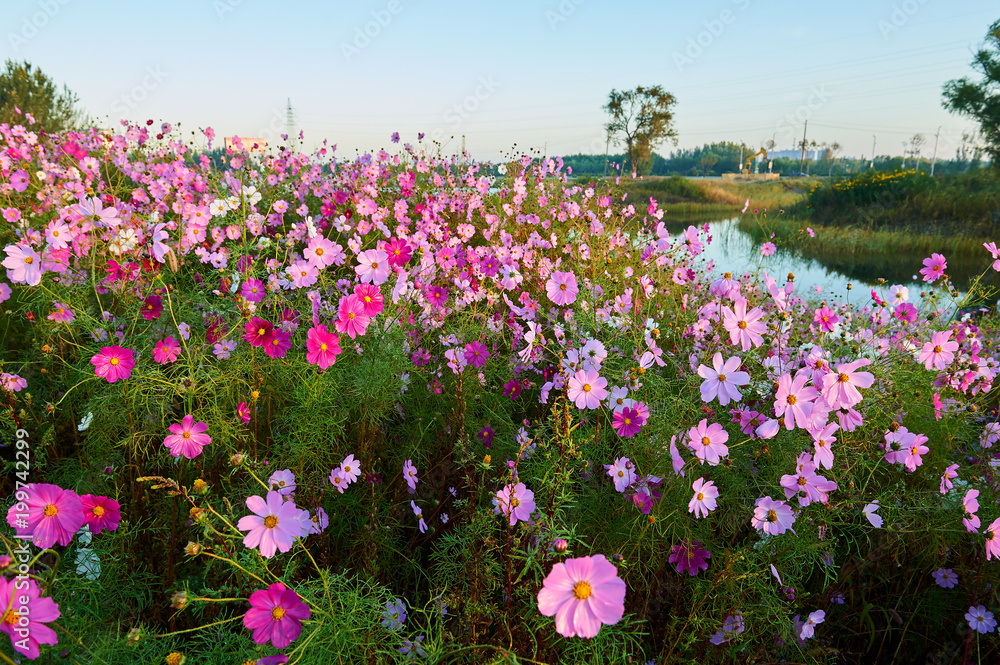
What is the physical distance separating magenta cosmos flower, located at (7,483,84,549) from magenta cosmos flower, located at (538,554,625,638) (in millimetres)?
767

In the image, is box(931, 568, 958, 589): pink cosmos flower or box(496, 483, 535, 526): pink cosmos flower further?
box(931, 568, 958, 589): pink cosmos flower

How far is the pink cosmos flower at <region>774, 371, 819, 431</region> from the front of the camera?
1.19m

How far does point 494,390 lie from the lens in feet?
6.98

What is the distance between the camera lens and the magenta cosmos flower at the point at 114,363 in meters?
1.24

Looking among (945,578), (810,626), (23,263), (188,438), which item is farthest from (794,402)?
(23,263)

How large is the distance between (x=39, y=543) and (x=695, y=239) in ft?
7.76

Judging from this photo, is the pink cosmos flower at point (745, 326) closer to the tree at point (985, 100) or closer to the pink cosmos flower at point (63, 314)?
the pink cosmos flower at point (63, 314)

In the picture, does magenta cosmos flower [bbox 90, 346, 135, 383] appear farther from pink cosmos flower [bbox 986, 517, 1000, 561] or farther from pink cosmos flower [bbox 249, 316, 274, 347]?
pink cosmos flower [bbox 986, 517, 1000, 561]

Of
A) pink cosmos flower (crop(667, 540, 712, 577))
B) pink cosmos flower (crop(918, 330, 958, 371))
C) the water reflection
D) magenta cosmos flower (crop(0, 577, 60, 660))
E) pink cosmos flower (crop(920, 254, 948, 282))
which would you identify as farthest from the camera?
the water reflection

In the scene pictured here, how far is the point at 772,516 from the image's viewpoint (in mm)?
1247

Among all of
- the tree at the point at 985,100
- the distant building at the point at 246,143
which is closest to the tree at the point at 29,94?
the distant building at the point at 246,143

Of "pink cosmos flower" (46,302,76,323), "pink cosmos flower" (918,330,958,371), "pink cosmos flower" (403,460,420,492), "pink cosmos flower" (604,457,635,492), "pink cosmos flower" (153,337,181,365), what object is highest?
"pink cosmos flower" (46,302,76,323)

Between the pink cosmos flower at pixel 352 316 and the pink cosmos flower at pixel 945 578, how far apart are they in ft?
5.76

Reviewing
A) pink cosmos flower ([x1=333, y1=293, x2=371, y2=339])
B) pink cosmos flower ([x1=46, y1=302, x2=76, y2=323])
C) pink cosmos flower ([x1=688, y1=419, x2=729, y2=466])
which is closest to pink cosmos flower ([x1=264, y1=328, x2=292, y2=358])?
pink cosmos flower ([x1=333, y1=293, x2=371, y2=339])
